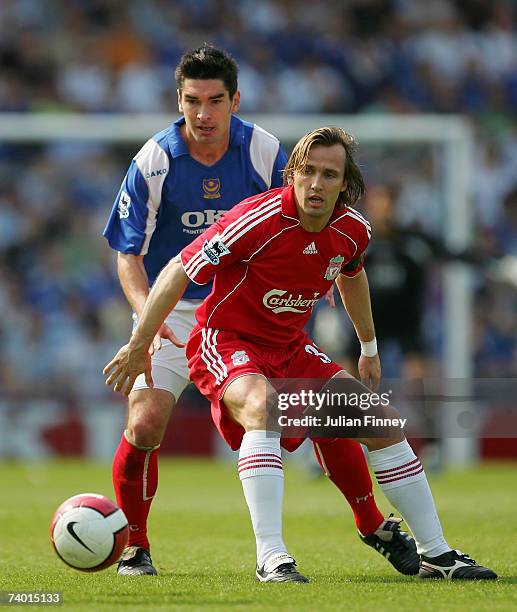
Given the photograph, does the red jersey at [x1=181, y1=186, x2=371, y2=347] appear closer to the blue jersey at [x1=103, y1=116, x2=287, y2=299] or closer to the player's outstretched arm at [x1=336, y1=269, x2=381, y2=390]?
the player's outstretched arm at [x1=336, y1=269, x2=381, y2=390]

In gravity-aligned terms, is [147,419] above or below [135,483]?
above

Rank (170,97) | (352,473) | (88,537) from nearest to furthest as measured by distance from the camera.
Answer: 1. (88,537)
2. (352,473)
3. (170,97)

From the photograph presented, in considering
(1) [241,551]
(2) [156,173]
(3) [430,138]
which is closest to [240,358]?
(2) [156,173]

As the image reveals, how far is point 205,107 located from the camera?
6.52 m

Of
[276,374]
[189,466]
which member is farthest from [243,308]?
[189,466]

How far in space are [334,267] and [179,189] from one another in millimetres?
1203

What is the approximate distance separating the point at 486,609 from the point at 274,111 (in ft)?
45.0

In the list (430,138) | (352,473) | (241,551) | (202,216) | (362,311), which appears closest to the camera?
(352,473)

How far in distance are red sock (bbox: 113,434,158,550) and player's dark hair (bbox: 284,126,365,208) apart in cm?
165

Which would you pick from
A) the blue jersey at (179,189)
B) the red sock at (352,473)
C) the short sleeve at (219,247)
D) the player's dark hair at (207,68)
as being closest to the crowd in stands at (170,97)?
the blue jersey at (179,189)

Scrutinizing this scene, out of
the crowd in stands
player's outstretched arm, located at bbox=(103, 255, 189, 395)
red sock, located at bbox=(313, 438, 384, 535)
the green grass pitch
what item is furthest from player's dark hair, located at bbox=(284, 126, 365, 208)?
the crowd in stands

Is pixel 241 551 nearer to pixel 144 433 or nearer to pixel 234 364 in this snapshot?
pixel 144 433

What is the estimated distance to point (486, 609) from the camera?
4.88 meters

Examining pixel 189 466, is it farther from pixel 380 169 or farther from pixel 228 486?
pixel 380 169
